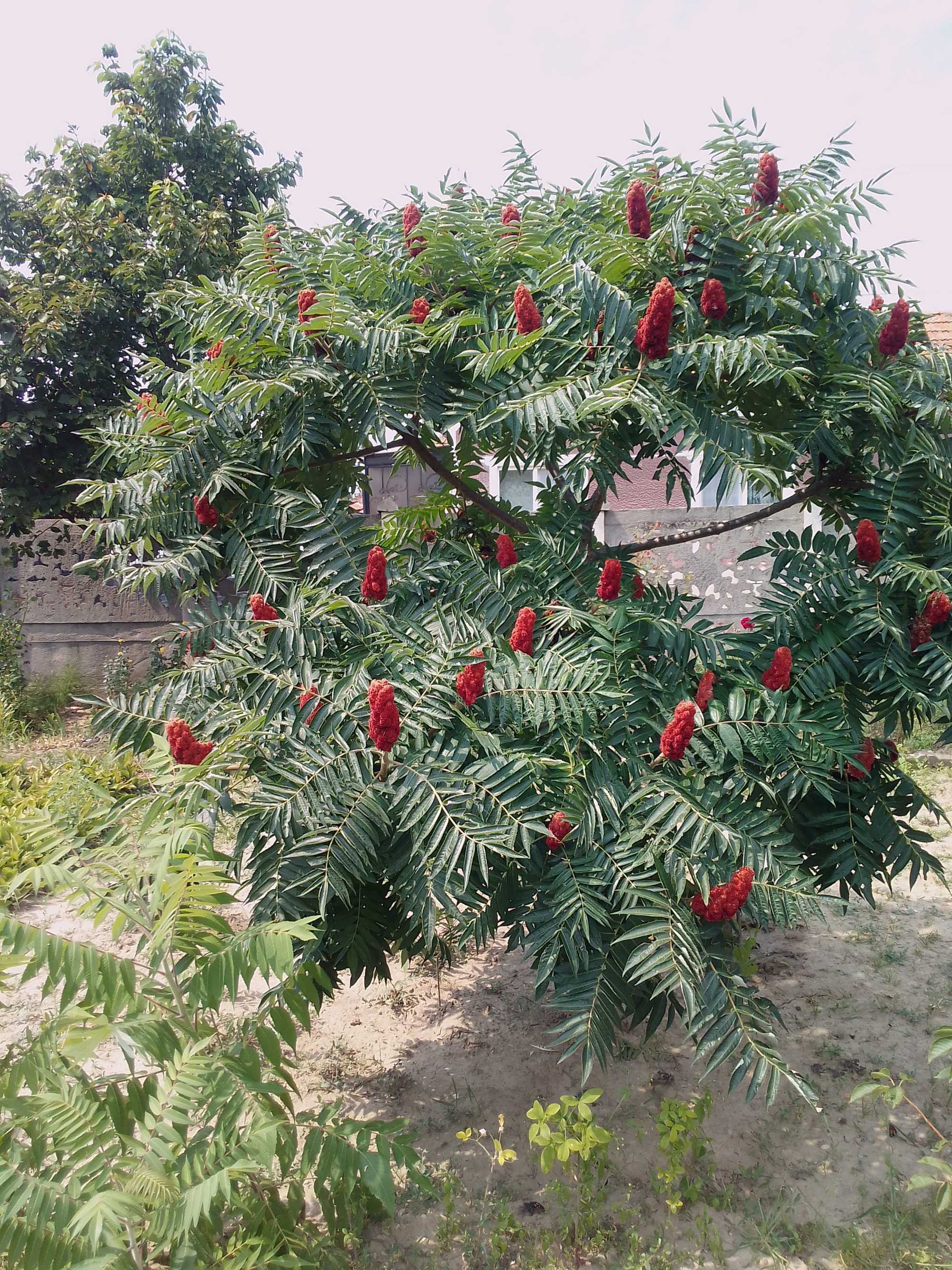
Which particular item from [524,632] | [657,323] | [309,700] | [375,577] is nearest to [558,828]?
[524,632]

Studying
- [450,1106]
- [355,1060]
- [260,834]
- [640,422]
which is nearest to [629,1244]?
[450,1106]

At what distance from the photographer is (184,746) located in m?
2.00

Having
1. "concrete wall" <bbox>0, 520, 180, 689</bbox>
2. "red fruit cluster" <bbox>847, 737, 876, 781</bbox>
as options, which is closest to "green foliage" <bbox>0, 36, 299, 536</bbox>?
"concrete wall" <bbox>0, 520, 180, 689</bbox>

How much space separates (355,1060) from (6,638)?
612cm

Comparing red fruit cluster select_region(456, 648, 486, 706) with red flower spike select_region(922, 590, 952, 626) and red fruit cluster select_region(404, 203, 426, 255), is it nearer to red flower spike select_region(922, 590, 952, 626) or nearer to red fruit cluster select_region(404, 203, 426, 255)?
red flower spike select_region(922, 590, 952, 626)

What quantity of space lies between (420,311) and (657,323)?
704mm

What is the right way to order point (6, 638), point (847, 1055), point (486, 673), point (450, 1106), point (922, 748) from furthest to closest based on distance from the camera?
point (6, 638) < point (922, 748) < point (847, 1055) < point (450, 1106) < point (486, 673)

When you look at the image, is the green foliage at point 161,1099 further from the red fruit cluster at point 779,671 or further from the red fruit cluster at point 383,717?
the red fruit cluster at point 779,671

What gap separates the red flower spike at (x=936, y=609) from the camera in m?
2.19

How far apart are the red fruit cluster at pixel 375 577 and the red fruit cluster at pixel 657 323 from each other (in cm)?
88

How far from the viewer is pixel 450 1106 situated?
289cm

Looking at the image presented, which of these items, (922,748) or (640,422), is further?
(922,748)

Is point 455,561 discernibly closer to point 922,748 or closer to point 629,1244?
point 629,1244

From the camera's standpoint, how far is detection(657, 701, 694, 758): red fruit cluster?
6.60ft
